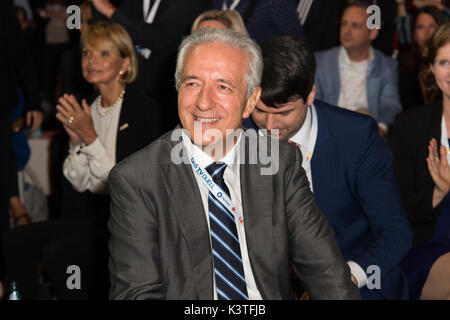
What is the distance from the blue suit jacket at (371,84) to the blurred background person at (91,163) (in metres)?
1.74

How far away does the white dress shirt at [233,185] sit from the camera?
7.07ft

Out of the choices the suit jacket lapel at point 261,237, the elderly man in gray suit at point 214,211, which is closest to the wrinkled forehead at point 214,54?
the elderly man in gray suit at point 214,211

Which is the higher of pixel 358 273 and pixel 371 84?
pixel 371 84

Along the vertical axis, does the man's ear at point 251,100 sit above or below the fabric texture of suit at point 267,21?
below

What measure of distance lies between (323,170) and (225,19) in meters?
1.67

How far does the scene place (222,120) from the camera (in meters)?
2.26

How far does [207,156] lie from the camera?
7.16 feet

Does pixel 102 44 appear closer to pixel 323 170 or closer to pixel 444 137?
pixel 323 170

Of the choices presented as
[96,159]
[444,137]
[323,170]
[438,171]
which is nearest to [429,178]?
[438,171]

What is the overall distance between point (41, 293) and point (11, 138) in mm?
1495

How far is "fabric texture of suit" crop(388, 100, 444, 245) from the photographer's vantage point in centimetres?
327

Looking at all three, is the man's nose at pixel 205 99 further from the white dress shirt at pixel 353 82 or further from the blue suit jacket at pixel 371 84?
the white dress shirt at pixel 353 82
